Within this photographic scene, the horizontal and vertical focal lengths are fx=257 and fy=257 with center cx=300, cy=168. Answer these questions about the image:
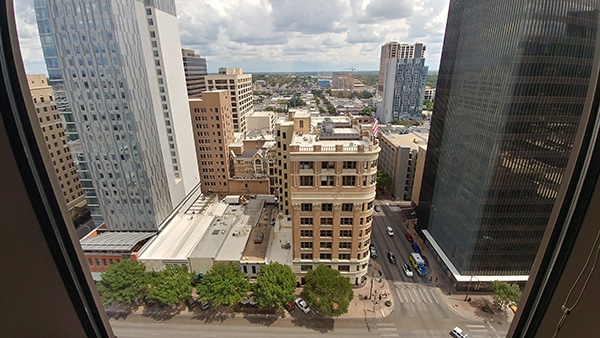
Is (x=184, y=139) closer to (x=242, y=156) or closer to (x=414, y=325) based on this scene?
(x=242, y=156)

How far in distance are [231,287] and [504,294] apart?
20.9 meters

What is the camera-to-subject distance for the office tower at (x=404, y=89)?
80562 millimetres

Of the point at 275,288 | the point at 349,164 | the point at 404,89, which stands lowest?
the point at 275,288

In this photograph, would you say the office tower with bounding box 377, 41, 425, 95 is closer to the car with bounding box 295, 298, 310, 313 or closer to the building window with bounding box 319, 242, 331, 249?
the building window with bounding box 319, 242, 331, 249

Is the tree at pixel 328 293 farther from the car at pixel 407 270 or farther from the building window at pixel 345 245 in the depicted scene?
the car at pixel 407 270

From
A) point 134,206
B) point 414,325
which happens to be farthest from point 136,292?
point 414,325

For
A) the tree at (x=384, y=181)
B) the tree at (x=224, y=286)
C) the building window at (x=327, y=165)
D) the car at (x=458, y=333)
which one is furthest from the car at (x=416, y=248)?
the tree at (x=224, y=286)

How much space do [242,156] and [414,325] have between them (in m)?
31.1

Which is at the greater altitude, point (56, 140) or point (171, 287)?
point (56, 140)

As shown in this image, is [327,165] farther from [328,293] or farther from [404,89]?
[404,89]

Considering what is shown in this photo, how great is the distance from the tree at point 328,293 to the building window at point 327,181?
6.66m

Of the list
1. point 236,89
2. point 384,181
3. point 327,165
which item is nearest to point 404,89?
point 384,181

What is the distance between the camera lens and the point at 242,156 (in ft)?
134

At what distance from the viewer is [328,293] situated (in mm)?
18719
